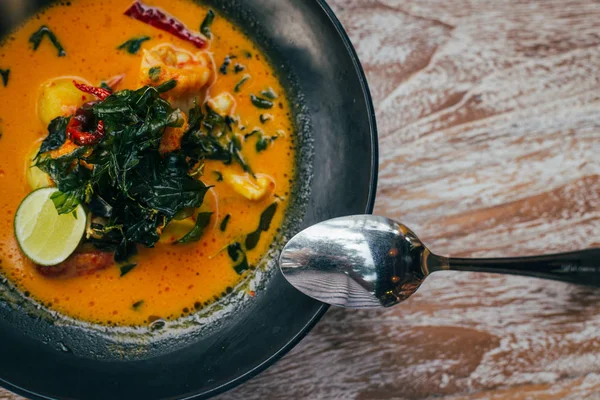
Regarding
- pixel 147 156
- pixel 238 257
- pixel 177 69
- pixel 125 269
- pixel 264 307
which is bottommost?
pixel 264 307

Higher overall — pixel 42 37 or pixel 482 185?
pixel 42 37

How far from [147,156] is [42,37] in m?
0.81

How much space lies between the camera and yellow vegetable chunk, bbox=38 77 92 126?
2684 mm

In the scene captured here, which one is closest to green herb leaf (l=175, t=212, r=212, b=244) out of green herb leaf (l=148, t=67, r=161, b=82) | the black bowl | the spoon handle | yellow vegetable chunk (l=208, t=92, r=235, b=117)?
the black bowl

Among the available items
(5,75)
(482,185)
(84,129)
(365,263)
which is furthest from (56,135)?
(482,185)

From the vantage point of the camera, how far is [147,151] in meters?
2.59

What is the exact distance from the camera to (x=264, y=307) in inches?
108

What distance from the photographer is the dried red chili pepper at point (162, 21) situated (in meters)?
2.78

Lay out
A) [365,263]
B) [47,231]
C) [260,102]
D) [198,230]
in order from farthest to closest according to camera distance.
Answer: [260,102]
[198,230]
[47,231]
[365,263]

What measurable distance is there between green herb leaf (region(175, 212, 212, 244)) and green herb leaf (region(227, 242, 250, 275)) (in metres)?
0.16

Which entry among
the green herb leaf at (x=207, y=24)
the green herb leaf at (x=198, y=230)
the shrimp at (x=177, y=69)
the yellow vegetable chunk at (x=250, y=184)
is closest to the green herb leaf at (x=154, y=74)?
the shrimp at (x=177, y=69)

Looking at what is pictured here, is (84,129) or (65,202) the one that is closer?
(65,202)

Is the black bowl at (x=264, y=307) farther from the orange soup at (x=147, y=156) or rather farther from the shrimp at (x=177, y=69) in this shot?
the shrimp at (x=177, y=69)

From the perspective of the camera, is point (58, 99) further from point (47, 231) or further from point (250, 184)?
point (250, 184)
